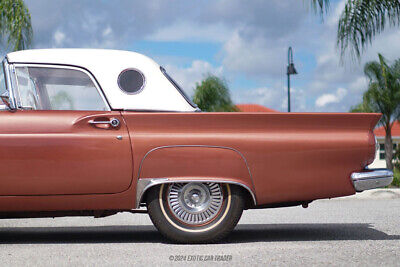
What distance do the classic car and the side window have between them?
73 millimetres

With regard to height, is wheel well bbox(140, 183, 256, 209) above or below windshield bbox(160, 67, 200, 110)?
below

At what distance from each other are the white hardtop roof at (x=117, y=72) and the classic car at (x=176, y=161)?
73 mm

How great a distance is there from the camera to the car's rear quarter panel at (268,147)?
18.7 feet

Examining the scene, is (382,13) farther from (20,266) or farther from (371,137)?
(20,266)

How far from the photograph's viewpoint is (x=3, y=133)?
567cm

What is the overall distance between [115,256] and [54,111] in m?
1.51

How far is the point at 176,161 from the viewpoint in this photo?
5.68 metres

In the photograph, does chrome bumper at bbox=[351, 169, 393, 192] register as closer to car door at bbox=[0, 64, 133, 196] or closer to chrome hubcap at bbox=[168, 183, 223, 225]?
chrome hubcap at bbox=[168, 183, 223, 225]

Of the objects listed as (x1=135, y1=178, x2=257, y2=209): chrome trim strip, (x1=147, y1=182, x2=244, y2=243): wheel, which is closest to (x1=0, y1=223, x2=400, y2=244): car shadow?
(x1=147, y1=182, x2=244, y2=243): wheel

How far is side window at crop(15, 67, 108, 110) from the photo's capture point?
6004mm

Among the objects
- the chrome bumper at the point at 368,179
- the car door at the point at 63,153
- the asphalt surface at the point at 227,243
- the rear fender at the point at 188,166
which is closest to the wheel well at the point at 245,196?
the rear fender at the point at 188,166

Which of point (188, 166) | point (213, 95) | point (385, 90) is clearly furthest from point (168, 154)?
point (213, 95)

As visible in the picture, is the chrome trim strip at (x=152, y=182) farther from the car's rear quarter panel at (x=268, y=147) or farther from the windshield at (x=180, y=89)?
the windshield at (x=180, y=89)

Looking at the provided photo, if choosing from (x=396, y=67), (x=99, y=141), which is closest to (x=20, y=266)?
(x=99, y=141)
